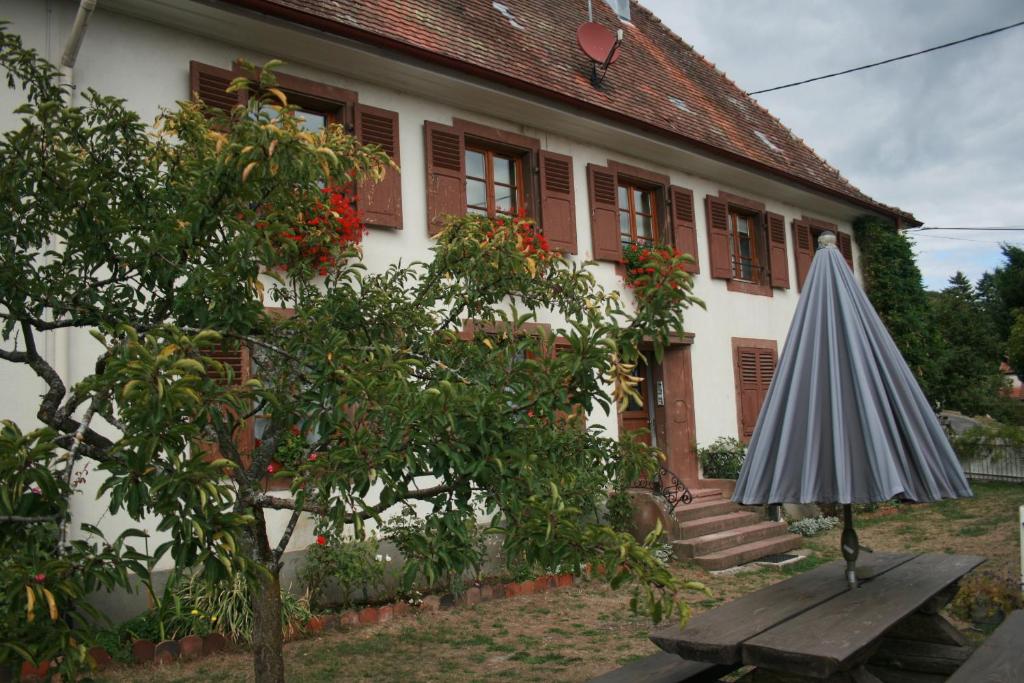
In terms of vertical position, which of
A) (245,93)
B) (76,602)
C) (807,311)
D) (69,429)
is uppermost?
(245,93)

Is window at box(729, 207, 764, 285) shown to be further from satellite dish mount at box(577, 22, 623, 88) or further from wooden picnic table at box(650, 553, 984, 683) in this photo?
wooden picnic table at box(650, 553, 984, 683)

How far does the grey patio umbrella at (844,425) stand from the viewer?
13.8ft

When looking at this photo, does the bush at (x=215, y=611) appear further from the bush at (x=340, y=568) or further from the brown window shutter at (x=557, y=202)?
the brown window shutter at (x=557, y=202)

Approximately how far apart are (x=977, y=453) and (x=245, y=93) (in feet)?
48.0

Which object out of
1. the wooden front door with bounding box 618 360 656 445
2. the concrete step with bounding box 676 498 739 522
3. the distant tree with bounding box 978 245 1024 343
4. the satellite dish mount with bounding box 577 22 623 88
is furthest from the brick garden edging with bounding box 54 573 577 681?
the distant tree with bounding box 978 245 1024 343

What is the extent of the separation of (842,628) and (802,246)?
37.8ft

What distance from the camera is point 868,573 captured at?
493cm

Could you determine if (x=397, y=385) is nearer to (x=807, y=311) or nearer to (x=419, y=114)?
(x=807, y=311)

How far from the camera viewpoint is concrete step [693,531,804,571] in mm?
9375

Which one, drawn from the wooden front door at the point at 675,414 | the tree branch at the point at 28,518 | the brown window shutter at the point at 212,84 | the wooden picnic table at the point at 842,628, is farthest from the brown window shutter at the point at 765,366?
the tree branch at the point at 28,518

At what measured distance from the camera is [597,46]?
1145 centimetres

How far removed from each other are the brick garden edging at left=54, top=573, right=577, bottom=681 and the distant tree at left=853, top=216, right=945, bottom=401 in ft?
29.6

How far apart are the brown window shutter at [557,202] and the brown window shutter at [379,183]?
2124mm

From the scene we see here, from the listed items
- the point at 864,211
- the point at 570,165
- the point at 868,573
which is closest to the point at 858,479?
the point at 868,573
